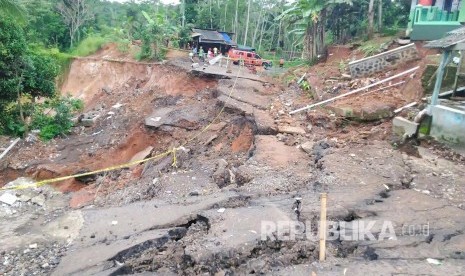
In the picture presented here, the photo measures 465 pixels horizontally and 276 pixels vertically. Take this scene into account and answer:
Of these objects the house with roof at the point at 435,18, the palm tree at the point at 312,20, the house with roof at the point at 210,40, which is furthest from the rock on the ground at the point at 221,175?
the house with roof at the point at 210,40

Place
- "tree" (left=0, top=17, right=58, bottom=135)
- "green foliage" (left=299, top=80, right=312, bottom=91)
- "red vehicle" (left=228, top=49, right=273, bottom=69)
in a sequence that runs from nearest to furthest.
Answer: "tree" (left=0, top=17, right=58, bottom=135) < "green foliage" (left=299, top=80, right=312, bottom=91) < "red vehicle" (left=228, top=49, right=273, bottom=69)

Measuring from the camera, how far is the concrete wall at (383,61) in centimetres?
1178

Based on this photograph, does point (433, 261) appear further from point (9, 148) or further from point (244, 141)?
point (9, 148)

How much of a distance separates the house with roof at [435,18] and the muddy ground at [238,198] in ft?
7.23

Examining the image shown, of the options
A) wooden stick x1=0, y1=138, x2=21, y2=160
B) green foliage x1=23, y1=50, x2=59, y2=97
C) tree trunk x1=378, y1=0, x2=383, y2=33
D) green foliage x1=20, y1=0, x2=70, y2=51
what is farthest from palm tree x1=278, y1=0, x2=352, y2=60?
green foliage x1=20, y1=0, x2=70, y2=51

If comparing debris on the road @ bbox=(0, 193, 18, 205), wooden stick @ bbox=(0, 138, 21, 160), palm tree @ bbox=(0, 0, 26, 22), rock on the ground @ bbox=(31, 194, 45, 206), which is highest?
palm tree @ bbox=(0, 0, 26, 22)

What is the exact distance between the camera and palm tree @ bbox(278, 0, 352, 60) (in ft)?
52.6

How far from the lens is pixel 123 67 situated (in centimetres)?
1930

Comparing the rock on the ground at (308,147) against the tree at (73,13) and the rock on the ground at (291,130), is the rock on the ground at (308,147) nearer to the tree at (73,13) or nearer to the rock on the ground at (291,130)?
the rock on the ground at (291,130)

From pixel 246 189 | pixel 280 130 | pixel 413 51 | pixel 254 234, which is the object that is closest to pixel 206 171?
pixel 246 189

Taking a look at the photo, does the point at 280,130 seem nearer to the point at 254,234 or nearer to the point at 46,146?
the point at 254,234

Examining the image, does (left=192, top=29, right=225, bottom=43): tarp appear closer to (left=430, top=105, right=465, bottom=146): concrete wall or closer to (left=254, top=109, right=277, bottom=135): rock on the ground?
(left=254, top=109, right=277, bottom=135): rock on the ground

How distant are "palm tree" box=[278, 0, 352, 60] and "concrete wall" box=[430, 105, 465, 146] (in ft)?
31.1

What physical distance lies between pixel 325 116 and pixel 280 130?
1293mm
